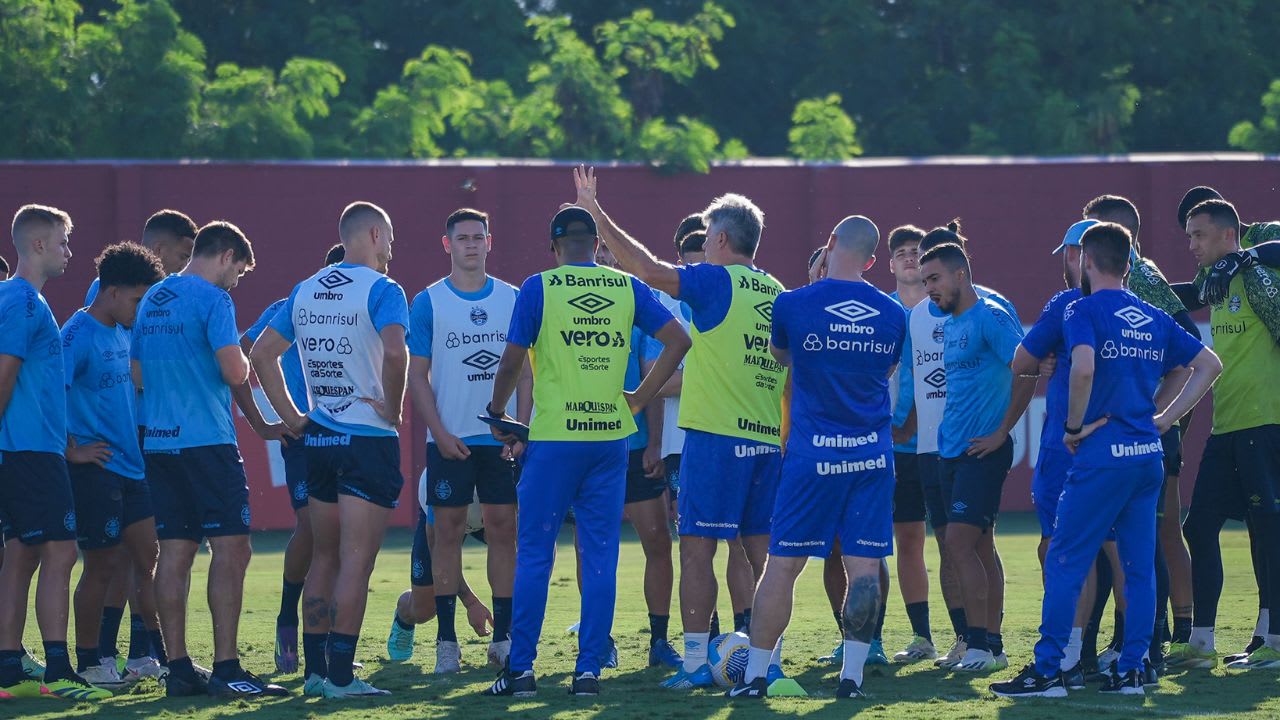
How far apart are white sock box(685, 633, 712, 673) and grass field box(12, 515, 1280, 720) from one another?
20 centimetres

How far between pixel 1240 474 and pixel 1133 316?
6.47 feet

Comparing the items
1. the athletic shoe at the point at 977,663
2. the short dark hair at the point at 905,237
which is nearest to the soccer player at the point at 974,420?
the athletic shoe at the point at 977,663

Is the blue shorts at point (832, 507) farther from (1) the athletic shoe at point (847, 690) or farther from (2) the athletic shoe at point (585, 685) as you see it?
(2) the athletic shoe at point (585, 685)

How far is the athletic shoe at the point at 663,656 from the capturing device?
8406 mm

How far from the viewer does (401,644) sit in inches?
349

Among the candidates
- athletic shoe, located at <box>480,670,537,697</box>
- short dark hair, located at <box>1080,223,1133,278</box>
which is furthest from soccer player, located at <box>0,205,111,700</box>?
short dark hair, located at <box>1080,223,1133,278</box>

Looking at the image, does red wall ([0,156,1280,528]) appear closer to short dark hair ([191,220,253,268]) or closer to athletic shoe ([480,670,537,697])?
short dark hair ([191,220,253,268])

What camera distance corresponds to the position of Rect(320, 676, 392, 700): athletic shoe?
7352mm

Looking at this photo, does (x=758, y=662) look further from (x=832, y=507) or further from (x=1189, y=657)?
(x=1189, y=657)

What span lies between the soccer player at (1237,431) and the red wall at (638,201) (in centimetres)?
941

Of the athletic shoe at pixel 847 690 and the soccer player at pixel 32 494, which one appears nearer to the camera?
the athletic shoe at pixel 847 690

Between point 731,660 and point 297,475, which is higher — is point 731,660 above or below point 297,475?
below

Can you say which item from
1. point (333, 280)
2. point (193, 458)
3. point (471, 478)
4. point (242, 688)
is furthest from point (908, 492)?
point (193, 458)

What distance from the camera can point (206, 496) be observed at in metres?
7.54
